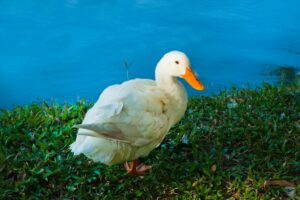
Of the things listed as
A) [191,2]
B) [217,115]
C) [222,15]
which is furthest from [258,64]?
[217,115]

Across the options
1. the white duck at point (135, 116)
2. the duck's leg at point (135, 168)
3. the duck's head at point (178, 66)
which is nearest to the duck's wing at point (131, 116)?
the white duck at point (135, 116)

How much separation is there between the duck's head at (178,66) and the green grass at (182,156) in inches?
27.4

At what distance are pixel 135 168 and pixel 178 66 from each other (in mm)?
867

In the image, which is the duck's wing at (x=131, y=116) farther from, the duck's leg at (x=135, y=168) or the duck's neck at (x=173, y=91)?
the duck's leg at (x=135, y=168)

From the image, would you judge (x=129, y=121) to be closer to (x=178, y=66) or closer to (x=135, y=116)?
(x=135, y=116)

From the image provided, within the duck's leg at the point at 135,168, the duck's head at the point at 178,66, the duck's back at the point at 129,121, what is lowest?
the duck's leg at the point at 135,168

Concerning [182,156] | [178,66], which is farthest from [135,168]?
[178,66]

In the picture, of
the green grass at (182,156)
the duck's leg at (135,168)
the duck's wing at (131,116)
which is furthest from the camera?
the duck's leg at (135,168)

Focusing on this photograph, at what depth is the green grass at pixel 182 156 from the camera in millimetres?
3688

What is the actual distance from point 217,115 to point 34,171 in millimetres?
1800

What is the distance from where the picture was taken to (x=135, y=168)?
390cm

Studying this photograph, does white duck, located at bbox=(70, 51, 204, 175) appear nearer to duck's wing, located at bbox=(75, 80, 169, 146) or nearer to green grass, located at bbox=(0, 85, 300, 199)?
duck's wing, located at bbox=(75, 80, 169, 146)

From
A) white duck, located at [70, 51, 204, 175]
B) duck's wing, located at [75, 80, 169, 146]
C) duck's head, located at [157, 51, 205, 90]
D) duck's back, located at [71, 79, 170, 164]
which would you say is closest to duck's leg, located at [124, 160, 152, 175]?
white duck, located at [70, 51, 204, 175]

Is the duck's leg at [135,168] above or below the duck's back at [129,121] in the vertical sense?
below
